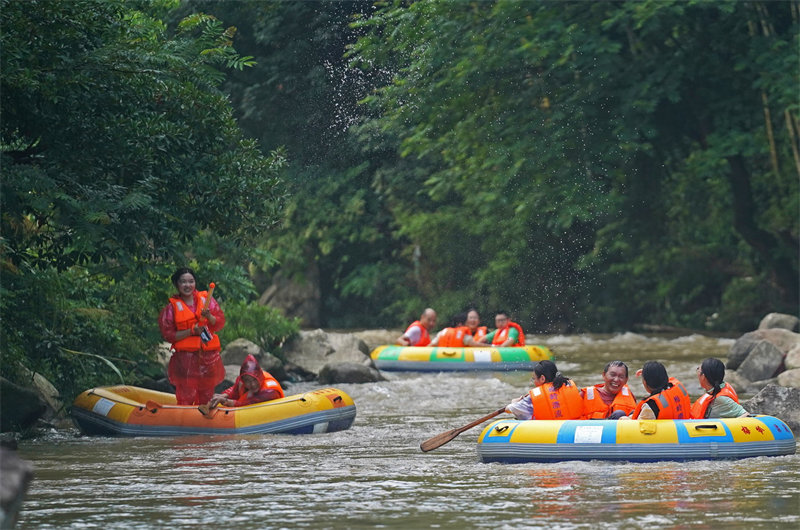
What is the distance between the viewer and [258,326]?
1917 cm

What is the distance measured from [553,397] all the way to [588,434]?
0.70m

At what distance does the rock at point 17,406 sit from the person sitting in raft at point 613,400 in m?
4.69

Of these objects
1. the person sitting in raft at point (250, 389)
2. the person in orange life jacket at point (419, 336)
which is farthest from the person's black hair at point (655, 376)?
the person in orange life jacket at point (419, 336)

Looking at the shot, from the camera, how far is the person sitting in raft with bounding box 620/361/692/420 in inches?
382

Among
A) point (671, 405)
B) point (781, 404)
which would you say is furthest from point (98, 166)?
point (781, 404)

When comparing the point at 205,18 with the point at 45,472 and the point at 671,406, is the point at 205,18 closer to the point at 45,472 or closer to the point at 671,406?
the point at 45,472

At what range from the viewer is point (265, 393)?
12.3 meters

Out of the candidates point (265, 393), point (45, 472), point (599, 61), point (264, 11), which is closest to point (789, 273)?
point (599, 61)

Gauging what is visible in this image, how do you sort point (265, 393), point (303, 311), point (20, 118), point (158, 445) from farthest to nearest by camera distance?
point (303, 311), point (265, 393), point (158, 445), point (20, 118)

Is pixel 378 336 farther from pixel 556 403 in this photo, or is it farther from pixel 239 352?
pixel 556 403

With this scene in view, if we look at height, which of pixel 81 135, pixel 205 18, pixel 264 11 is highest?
pixel 264 11

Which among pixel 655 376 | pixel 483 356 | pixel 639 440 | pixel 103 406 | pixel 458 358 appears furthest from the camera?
pixel 458 358

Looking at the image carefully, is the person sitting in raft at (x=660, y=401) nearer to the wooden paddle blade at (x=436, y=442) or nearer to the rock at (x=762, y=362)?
the wooden paddle blade at (x=436, y=442)

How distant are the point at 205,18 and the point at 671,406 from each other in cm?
574
